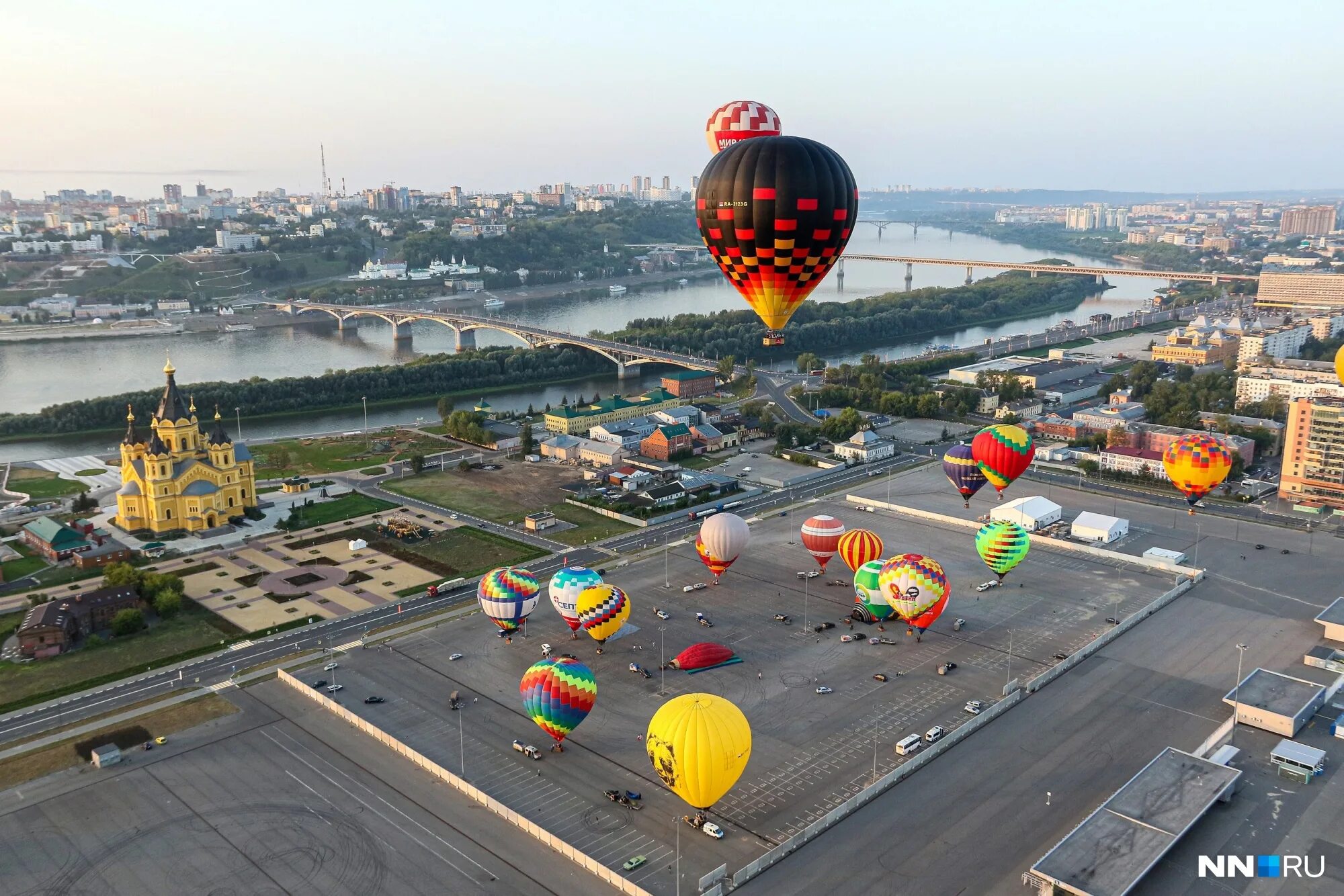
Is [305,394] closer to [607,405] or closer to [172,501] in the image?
[607,405]

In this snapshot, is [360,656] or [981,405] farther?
[981,405]

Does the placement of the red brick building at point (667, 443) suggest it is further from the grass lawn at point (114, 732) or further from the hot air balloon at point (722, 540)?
the grass lawn at point (114, 732)

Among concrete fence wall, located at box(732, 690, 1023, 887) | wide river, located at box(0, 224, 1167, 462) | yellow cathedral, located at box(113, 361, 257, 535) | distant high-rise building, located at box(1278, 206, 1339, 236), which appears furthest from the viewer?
distant high-rise building, located at box(1278, 206, 1339, 236)

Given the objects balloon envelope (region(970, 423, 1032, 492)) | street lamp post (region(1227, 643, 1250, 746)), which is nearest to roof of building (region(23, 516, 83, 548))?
balloon envelope (region(970, 423, 1032, 492))

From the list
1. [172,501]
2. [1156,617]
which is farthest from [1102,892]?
[172,501]

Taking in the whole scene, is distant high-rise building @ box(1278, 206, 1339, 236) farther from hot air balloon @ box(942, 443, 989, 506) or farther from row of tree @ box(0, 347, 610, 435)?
hot air balloon @ box(942, 443, 989, 506)

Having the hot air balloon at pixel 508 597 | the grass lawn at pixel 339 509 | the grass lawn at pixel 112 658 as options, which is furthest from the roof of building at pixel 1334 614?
the grass lawn at pixel 339 509

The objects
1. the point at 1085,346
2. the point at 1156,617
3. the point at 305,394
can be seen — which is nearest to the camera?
the point at 1156,617
